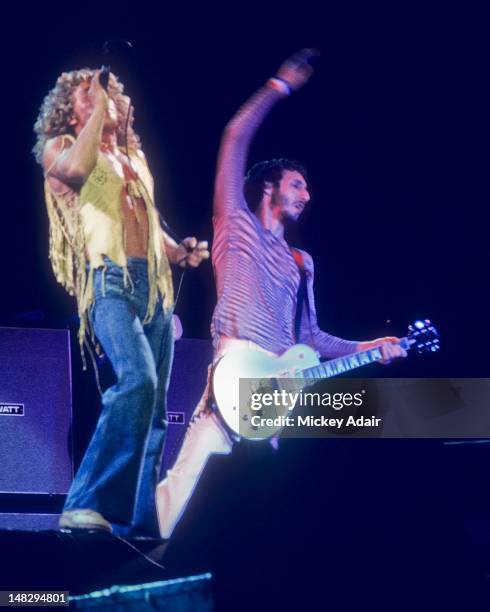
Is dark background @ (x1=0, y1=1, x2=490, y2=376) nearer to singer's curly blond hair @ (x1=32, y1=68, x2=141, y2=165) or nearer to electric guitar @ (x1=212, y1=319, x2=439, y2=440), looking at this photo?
singer's curly blond hair @ (x1=32, y1=68, x2=141, y2=165)

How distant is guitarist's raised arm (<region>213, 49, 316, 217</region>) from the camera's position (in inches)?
136

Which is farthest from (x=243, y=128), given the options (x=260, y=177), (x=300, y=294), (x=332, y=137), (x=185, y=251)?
(x=300, y=294)

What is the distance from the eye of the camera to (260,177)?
349 cm

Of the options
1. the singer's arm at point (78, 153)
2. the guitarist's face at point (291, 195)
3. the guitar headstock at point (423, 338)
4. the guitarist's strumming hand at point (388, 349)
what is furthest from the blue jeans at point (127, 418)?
the guitar headstock at point (423, 338)

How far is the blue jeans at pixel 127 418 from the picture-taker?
2.93 m

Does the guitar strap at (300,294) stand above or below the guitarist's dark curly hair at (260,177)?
below

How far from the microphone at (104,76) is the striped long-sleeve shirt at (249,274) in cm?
48

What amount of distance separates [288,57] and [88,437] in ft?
5.36

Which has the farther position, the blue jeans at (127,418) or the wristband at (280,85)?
the wristband at (280,85)

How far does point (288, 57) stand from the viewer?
3.63m

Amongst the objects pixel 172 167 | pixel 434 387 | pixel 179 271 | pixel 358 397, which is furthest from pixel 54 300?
pixel 434 387

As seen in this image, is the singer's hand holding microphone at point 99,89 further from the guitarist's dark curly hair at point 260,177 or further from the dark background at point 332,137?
the guitarist's dark curly hair at point 260,177

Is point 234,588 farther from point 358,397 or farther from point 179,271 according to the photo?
point 179,271

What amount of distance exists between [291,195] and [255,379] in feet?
2.45
